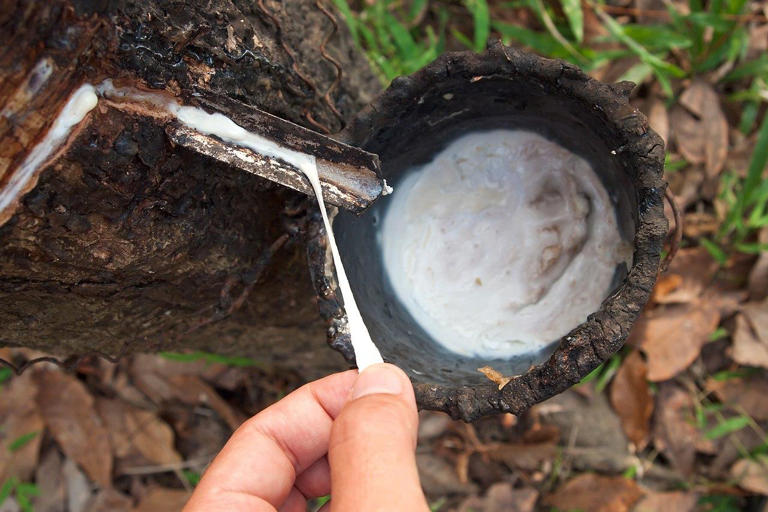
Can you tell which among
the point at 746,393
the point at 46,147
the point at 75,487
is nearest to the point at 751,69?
the point at 746,393

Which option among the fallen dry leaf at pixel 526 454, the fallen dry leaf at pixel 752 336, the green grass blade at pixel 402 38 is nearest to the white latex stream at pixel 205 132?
the green grass blade at pixel 402 38

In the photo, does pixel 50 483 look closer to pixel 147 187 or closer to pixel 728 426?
pixel 147 187

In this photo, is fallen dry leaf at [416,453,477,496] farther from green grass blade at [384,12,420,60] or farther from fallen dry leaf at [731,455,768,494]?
green grass blade at [384,12,420,60]

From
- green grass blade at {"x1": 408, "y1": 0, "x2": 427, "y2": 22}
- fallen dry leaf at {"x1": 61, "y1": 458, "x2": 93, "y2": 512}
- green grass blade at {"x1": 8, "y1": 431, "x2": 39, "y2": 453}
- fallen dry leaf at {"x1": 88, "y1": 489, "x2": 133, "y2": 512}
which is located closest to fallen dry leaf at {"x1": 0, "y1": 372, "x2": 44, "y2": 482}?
green grass blade at {"x1": 8, "y1": 431, "x2": 39, "y2": 453}

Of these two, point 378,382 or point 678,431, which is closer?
point 378,382

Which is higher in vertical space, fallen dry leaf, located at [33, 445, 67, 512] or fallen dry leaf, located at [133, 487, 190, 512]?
fallen dry leaf, located at [133, 487, 190, 512]

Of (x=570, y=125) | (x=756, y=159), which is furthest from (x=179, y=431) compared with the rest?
(x=756, y=159)
